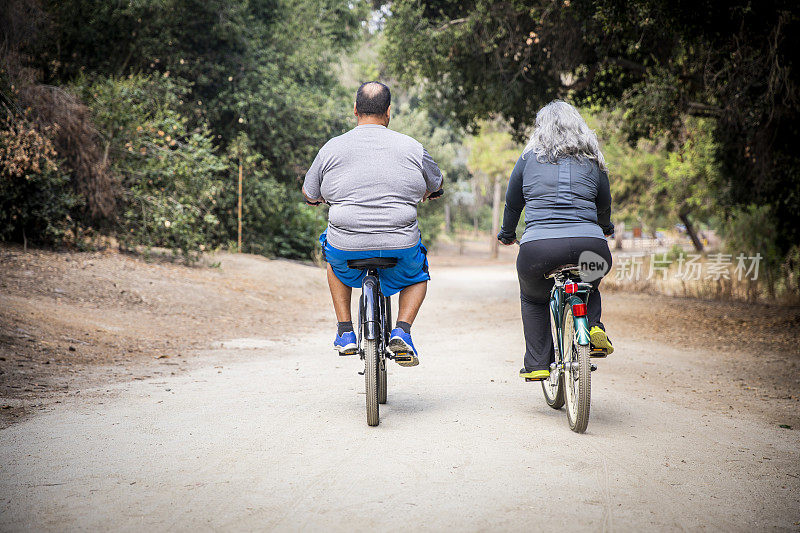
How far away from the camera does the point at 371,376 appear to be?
480 cm

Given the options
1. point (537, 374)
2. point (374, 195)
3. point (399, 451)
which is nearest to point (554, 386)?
point (537, 374)

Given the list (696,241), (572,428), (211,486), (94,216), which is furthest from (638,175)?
(211,486)

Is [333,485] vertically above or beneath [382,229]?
beneath

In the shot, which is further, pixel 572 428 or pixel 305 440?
pixel 572 428

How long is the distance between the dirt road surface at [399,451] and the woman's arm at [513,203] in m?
1.31

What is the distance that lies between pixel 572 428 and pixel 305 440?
69.0 inches

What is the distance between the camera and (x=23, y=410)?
17.9 ft

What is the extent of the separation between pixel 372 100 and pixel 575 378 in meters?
2.32

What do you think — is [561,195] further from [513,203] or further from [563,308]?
[563,308]

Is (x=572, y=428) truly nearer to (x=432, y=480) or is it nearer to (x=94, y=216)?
(x=432, y=480)

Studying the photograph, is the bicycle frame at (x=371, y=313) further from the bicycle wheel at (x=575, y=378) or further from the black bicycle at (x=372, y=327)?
the bicycle wheel at (x=575, y=378)

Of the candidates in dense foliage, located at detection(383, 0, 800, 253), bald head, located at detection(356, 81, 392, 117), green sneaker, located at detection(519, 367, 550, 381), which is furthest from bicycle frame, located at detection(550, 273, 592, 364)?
dense foliage, located at detection(383, 0, 800, 253)

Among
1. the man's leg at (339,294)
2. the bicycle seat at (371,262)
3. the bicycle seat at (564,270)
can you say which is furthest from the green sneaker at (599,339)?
the man's leg at (339,294)

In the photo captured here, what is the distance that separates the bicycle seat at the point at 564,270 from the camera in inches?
191
